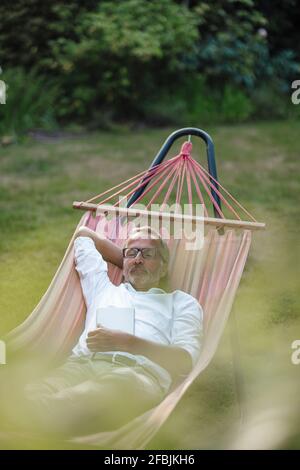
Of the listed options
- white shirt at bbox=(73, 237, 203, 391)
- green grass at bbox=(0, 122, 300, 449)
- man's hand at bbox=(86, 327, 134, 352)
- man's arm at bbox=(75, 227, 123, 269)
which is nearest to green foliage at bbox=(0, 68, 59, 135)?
green grass at bbox=(0, 122, 300, 449)

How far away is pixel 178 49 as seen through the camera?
24.3ft

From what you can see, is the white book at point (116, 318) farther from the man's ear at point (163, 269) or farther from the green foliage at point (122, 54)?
the green foliage at point (122, 54)

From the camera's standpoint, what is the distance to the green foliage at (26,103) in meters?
6.95

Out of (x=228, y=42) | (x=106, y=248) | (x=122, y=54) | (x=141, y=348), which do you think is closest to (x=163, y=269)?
(x=106, y=248)

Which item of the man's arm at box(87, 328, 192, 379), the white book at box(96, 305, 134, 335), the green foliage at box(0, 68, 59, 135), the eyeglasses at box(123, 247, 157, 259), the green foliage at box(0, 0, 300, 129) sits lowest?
the man's arm at box(87, 328, 192, 379)

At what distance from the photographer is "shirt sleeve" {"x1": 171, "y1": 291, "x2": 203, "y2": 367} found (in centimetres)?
275

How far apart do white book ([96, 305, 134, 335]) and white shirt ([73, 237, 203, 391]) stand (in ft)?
0.06

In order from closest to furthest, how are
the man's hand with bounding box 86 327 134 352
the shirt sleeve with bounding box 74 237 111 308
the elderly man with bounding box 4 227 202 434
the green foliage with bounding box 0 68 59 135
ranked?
the elderly man with bounding box 4 227 202 434 → the man's hand with bounding box 86 327 134 352 → the shirt sleeve with bounding box 74 237 111 308 → the green foliage with bounding box 0 68 59 135

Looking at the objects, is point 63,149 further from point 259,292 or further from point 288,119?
point 259,292

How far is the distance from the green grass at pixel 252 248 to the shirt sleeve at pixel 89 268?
0.50 m

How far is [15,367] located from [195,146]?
4305 mm

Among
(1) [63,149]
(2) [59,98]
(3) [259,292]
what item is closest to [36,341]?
(3) [259,292]

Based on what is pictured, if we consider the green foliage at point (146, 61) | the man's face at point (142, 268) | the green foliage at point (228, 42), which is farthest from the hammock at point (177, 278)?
the green foliage at point (228, 42)

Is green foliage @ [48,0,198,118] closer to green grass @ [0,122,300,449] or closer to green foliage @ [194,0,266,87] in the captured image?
green foliage @ [194,0,266,87]
